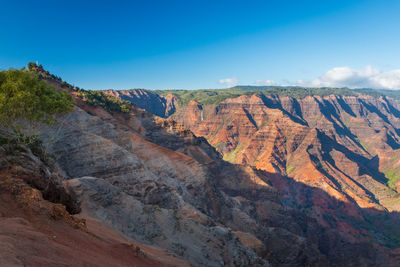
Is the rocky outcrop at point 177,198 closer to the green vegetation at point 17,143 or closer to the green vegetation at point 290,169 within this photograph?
the green vegetation at point 17,143

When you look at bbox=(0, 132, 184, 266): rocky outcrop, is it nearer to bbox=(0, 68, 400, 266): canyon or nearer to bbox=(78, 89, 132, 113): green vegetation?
bbox=(0, 68, 400, 266): canyon

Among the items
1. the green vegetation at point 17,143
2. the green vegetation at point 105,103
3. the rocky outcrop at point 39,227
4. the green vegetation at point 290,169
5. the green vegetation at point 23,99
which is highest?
the green vegetation at point 105,103

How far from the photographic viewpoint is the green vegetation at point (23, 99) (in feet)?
63.0

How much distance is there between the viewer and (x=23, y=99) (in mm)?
19922

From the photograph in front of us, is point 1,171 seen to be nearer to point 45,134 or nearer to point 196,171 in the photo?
point 45,134

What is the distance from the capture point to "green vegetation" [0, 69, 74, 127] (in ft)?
63.0

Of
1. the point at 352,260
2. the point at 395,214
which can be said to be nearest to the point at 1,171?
the point at 352,260

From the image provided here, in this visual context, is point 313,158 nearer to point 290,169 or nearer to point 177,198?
point 290,169

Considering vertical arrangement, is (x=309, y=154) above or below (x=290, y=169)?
above

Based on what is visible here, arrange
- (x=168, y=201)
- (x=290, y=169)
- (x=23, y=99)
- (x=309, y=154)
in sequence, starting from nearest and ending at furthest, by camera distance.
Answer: (x=23, y=99) → (x=168, y=201) → (x=290, y=169) → (x=309, y=154)

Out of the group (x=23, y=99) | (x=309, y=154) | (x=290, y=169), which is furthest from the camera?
(x=309, y=154)

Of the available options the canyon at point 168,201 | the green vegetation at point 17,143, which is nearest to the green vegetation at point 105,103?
the canyon at point 168,201

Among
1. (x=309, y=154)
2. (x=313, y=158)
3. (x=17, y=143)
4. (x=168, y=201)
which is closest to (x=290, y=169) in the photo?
(x=309, y=154)

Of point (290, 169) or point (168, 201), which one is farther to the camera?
point (290, 169)
